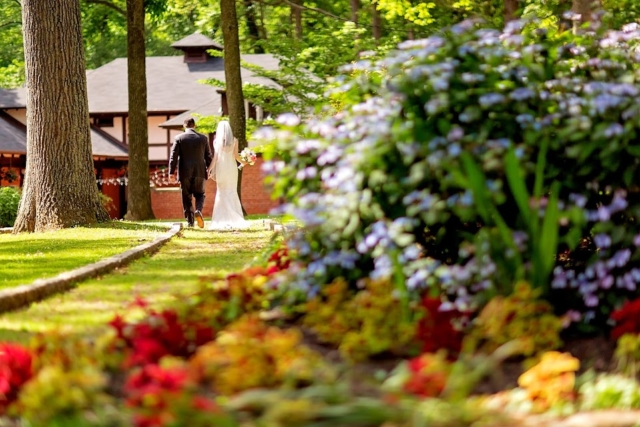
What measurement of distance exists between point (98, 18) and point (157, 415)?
3692 cm

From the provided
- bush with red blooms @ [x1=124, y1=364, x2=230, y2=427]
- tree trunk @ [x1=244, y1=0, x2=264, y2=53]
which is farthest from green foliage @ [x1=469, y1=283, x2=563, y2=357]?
tree trunk @ [x1=244, y1=0, x2=264, y2=53]

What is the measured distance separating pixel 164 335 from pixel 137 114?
22123mm

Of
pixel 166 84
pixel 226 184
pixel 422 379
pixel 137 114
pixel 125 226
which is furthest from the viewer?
pixel 166 84

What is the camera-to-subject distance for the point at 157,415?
13.5ft

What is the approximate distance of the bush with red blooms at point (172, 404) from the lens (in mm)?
4047

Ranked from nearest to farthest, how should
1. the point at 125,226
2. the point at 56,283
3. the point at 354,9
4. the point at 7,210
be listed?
1. the point at 56,283
2. the point at 125,226
3. the point at 7,210
4. the point at 354,9

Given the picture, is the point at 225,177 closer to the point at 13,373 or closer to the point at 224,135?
the point at 224,135

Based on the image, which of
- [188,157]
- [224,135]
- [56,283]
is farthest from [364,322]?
[224,135]

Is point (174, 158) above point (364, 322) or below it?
above

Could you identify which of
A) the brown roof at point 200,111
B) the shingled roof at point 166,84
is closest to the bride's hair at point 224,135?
the brown roof at point 200,111

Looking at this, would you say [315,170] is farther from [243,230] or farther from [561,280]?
[243,230]

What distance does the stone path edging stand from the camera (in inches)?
323

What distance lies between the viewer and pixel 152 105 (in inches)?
1984

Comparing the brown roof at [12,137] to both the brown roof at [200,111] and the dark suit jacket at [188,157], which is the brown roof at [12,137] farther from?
the dark suit jacket at [188,157]
